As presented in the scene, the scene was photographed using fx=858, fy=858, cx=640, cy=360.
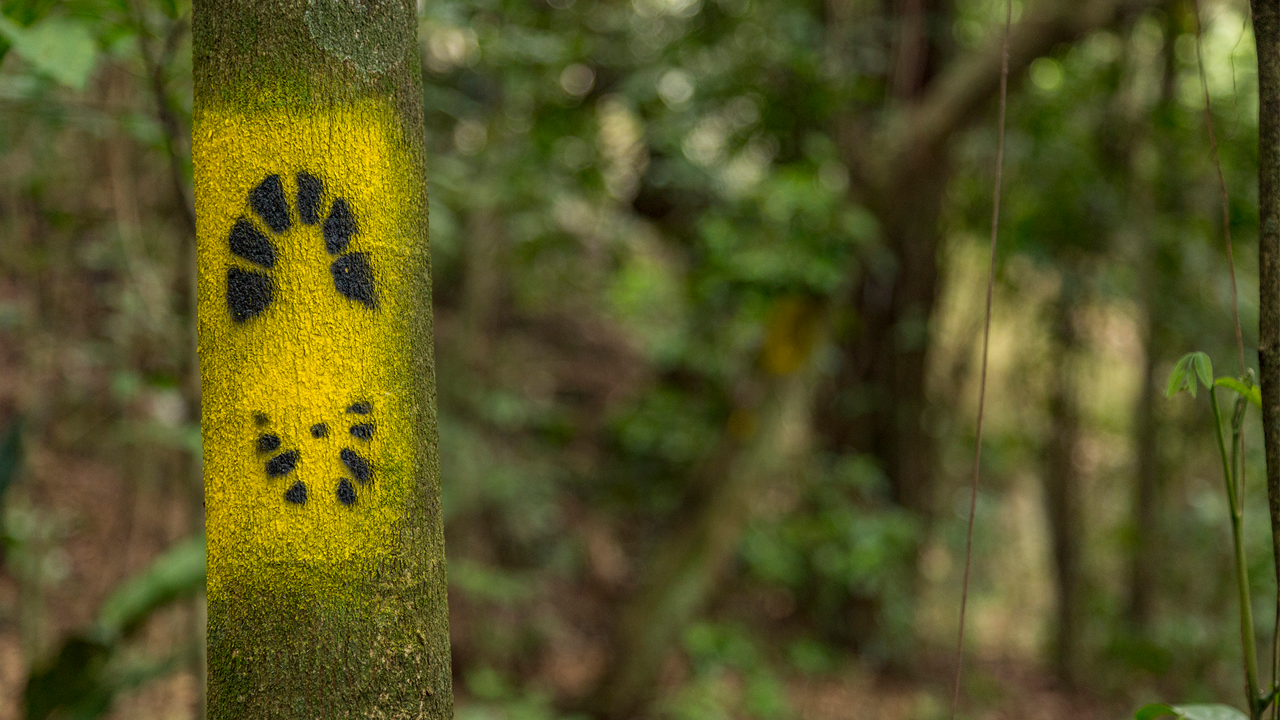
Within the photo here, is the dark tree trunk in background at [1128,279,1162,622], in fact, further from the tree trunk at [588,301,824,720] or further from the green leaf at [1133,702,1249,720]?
the green leaf at [1133,702,1249,720]

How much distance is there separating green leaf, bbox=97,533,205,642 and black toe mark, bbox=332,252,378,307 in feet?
6.28

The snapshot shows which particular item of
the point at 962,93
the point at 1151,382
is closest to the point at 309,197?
the point at 962,93

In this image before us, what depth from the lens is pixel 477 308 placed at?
4.50 m

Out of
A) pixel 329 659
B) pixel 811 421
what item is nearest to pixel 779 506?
pixel 811 421

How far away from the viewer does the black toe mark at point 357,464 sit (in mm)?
847

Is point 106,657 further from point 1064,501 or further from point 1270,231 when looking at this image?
point 1064,501

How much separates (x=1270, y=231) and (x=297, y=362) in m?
1.23

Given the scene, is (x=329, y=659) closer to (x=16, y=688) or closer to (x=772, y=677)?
A: (x=16, y=688)

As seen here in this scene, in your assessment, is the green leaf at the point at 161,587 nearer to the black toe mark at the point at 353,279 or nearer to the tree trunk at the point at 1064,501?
the black toe mark at the point at 353,279

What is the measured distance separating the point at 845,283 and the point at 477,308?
1895mm

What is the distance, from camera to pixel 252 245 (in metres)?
0.85

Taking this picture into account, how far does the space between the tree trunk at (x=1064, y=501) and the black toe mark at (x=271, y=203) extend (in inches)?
244

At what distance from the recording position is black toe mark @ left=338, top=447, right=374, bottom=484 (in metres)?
0.85

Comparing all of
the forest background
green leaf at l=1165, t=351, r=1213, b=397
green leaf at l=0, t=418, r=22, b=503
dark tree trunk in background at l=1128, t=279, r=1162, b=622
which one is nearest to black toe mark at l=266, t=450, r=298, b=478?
green leaf at l=1165, t=351, r=1213, b=397
